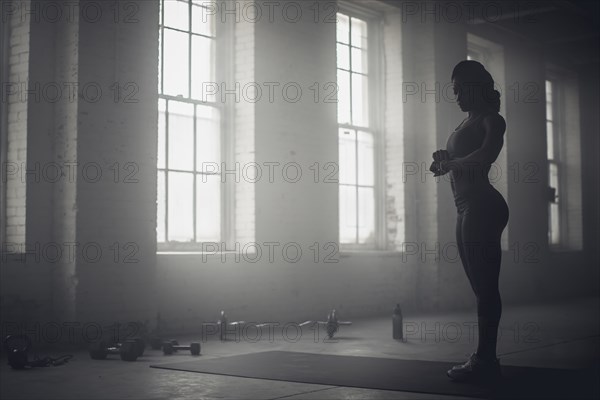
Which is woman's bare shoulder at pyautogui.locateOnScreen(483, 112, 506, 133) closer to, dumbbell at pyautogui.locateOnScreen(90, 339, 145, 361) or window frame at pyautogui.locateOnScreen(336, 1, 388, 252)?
dumbbell at pyautogui.locateOnScreen(90, 339, 145, 361)

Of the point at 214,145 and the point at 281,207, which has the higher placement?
the point at 214,145

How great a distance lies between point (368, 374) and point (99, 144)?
3.40 meters

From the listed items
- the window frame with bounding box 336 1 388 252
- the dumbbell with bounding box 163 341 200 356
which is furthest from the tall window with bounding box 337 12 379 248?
the dumbbell with bounding box 163 341 200 356

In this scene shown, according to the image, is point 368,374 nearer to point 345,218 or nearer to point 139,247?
point 139,247

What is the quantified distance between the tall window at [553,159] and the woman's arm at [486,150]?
1038 centimetres

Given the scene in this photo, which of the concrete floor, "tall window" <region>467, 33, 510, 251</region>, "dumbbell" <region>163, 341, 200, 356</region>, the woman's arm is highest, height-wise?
"tall window" <region>467, 33, 510, 251</region>

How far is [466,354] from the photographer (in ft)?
21.9

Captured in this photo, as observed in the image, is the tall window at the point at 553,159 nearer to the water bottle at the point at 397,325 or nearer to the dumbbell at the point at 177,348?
the water bottle at the point at 397,325

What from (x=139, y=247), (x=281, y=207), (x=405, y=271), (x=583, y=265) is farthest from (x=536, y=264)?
(x=139, y=247)

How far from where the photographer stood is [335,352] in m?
6.84

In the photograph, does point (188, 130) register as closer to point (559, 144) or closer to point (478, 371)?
point (478, 371)

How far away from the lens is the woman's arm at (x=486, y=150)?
4.94 meters

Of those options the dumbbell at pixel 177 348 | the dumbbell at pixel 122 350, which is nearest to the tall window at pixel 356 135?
the dumbbell at pixel 177 348

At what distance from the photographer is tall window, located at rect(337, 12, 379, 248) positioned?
414 inches
